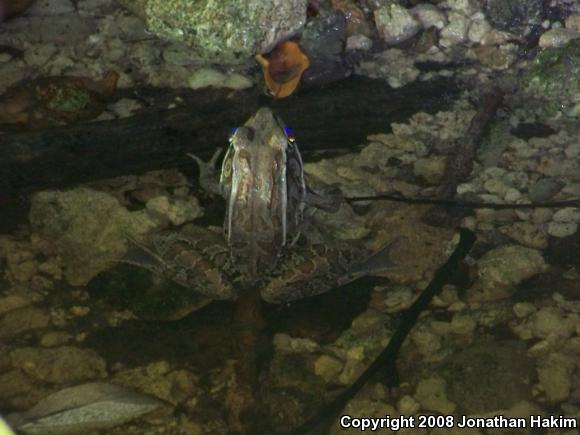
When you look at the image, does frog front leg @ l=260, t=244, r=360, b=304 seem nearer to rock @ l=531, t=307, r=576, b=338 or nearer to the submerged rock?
the submerged rock

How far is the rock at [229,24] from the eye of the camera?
615 centimetres

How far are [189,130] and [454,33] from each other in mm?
2427

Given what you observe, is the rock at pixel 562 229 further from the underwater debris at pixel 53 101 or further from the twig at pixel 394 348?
the underwater debris at pixel 53 101

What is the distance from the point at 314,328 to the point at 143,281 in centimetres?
101

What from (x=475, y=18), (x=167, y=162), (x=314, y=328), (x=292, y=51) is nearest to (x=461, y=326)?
(x=314, y=328)

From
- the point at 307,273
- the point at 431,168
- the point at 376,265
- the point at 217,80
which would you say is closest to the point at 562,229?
the point at 431,168

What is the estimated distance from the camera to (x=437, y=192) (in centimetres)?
520

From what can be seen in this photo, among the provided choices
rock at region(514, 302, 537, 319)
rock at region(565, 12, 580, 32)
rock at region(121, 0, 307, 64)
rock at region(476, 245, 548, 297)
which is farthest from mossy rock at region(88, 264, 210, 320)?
rock at region(565, 12, 580, 32)

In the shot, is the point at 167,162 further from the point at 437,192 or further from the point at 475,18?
the point at 475,18

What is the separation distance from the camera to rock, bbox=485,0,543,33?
6605mm

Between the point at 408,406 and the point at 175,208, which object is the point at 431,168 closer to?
the point at 175,208

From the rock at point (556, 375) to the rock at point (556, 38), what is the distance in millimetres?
3069

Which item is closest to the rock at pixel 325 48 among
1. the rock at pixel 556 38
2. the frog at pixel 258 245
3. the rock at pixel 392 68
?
the rock at pixel 392 68

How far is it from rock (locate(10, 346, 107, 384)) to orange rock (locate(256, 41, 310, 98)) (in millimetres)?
2561
